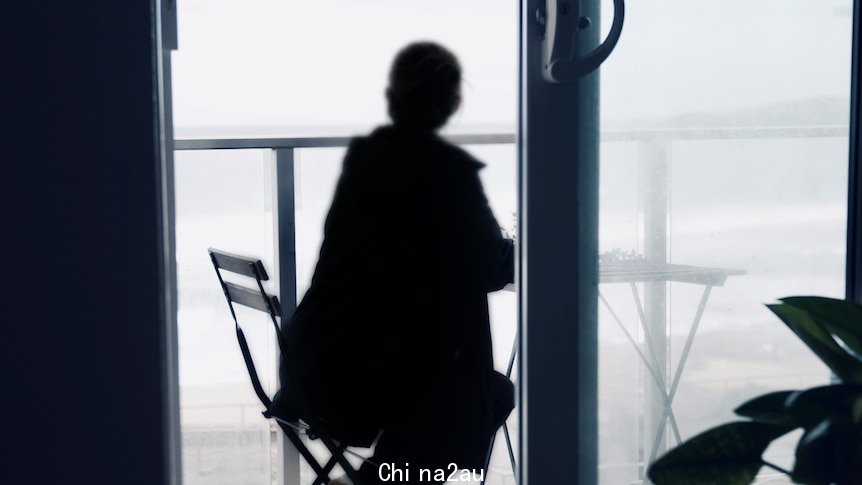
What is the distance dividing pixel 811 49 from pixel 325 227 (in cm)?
95

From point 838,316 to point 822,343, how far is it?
5 centimetres

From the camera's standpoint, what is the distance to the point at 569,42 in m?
A: 1.13

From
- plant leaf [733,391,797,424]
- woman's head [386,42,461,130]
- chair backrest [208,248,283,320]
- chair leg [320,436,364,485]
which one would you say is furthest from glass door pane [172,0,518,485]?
plant leaf [733,391,797,424]

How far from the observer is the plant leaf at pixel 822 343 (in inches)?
37.2

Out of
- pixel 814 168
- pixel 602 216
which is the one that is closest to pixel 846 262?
pixel 814 168

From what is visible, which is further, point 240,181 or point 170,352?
point 240,181

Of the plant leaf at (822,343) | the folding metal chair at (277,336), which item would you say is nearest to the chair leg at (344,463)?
the folding metal chair at (277,336)

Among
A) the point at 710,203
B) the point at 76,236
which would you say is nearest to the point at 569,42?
the point at 710,203

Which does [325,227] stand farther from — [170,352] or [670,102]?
[670,102]

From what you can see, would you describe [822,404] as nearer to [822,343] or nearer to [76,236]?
[822,343]

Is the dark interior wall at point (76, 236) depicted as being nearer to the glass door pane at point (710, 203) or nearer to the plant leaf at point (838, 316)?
the glass door pane at point (710, 203)

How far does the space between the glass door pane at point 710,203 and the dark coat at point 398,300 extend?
0.95 ft

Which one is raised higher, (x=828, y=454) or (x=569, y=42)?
(x=569, y=42)

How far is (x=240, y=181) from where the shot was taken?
200 centimetres
